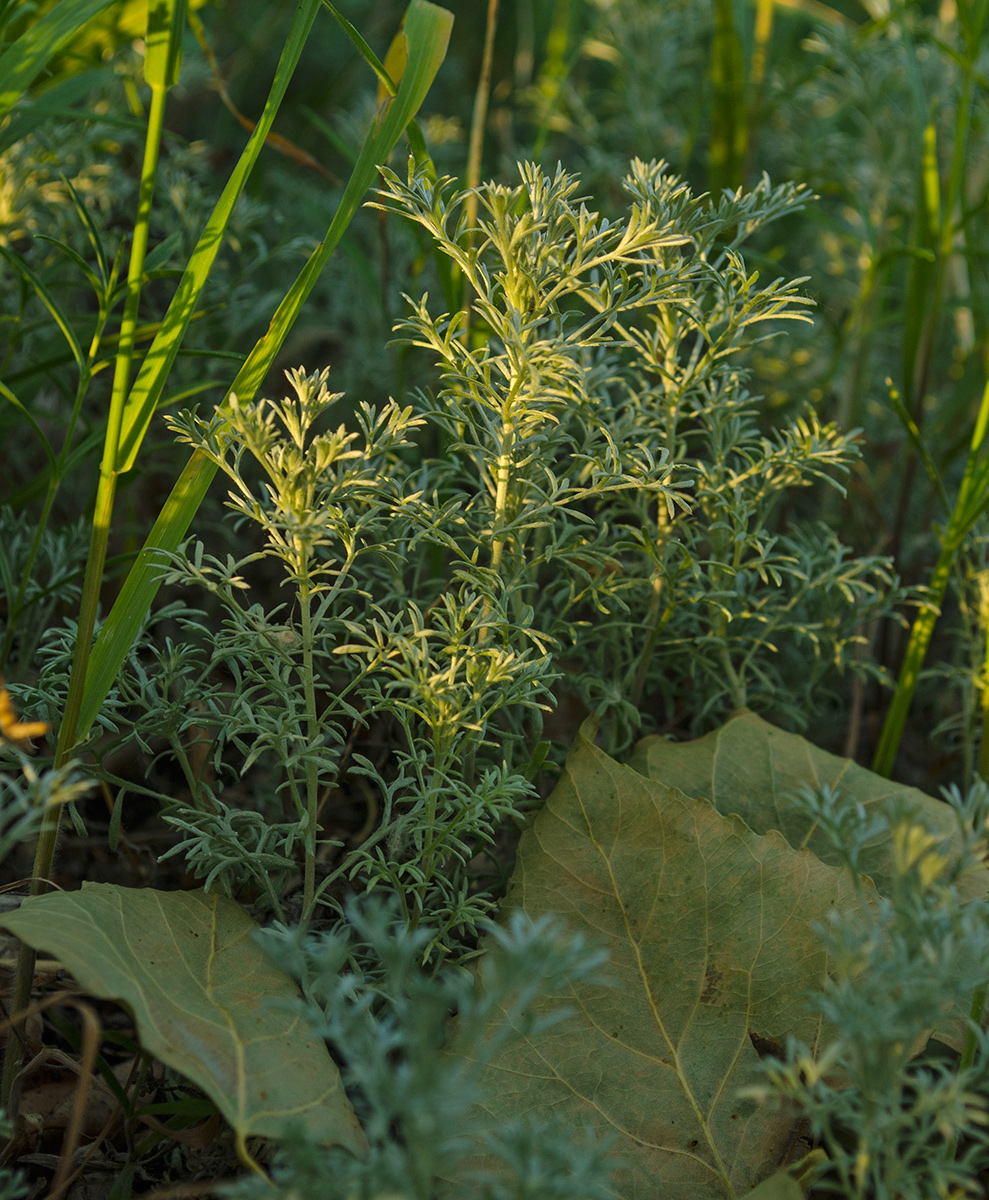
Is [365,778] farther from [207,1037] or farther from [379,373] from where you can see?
[379,373]

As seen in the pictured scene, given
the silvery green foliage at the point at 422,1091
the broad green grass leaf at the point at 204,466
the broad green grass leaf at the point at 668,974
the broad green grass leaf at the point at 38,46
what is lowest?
the broad green grass leaf at the point at 668,974

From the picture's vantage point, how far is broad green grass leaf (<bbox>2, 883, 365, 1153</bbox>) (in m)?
0.93

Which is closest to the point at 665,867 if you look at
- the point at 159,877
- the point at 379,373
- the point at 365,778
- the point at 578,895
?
the point at 578,895

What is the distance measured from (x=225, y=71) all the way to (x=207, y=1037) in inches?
108

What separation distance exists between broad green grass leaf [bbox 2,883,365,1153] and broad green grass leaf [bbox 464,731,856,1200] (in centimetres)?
21

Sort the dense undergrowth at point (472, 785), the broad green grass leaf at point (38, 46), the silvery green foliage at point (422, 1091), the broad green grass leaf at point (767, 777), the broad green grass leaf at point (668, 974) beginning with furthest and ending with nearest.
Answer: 1. the broad green grass leaf at point (767, 777)
2. the broad green grass leaf at point (38, 46)
3. the broad green grass leaf at point (668, 974)
4. the dense undergrowth at point (472, 785)
5. the silvery green foliage at point (422, 1091)

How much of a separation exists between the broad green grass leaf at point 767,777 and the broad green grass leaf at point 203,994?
57 cm

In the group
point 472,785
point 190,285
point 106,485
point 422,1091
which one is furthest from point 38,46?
point 422,1091

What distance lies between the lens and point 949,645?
2033 millimetres

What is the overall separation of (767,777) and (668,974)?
358 millimetres

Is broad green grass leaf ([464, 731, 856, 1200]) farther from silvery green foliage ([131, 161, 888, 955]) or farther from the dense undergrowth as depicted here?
silvery green foliage ([131, 161, 888, 955])

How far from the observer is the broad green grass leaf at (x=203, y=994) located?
3.04ft

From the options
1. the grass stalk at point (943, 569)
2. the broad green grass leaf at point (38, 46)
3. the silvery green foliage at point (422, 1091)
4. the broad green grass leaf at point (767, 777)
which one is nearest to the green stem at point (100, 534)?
the broad green grass leaf at point (38, 46)

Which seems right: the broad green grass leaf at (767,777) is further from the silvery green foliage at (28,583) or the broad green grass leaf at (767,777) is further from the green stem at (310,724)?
the silvery green foliage at (28,583)
